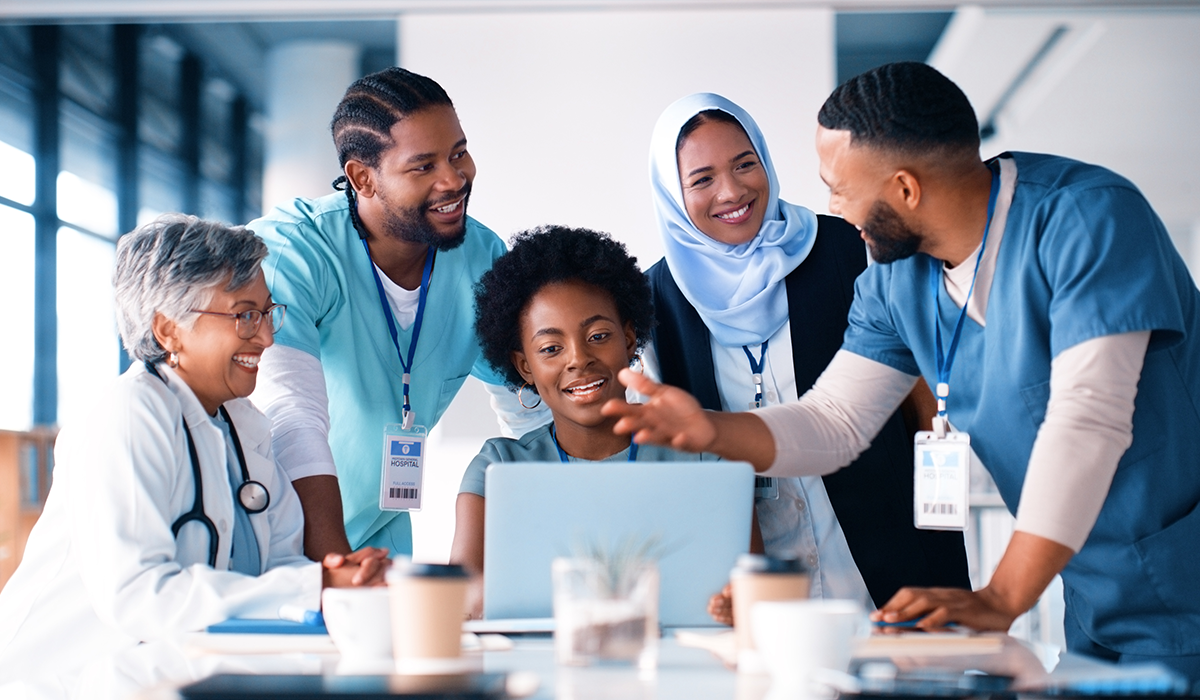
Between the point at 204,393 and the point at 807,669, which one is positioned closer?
the point at 807,669

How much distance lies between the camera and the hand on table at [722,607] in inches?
52.3

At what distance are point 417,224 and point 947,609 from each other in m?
1.48

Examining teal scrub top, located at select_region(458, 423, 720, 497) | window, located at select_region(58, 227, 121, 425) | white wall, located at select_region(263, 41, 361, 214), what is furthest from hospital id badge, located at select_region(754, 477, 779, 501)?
window, located at select_region(58, 227, 121, 425)

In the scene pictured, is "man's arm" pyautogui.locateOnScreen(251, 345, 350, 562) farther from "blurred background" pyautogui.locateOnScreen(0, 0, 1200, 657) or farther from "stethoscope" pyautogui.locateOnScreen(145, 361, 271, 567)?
"blurred background" pyautogui.locateOnScreen(0, 0, 1200, 657)

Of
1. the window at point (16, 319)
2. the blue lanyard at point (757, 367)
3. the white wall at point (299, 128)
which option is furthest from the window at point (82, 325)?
the blue lanyard at point (757, 367)

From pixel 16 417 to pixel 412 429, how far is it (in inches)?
158

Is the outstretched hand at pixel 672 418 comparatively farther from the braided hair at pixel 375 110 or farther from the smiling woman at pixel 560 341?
the braided hair at pixel 375 110

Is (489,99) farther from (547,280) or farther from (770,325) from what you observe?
(770,325)

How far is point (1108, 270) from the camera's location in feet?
5.08

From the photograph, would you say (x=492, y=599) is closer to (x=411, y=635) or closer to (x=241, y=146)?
(x=411, y=635)

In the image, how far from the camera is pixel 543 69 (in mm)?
4684

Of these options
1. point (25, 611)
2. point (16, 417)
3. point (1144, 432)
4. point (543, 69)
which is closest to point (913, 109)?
point (1144, 432)

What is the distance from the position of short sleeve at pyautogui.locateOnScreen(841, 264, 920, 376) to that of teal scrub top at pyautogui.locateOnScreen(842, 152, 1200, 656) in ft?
0.90

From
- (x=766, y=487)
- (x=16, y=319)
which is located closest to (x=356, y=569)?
(x=766, y=487)
